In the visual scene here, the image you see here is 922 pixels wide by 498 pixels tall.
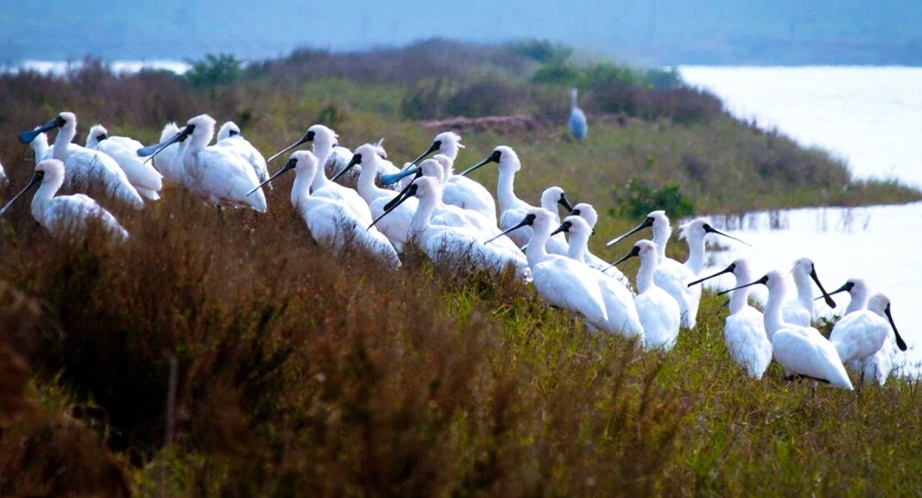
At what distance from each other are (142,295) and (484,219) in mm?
5577

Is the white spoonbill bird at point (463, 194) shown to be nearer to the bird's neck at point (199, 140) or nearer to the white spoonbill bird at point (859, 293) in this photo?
the bird's neck at point (199, 140)

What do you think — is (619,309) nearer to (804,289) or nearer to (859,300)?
(804,289)

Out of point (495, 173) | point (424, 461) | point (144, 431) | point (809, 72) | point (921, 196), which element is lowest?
point (809, 72)

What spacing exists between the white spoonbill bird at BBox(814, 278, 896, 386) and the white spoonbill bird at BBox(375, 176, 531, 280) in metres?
2.46

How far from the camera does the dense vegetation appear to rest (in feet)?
12.9

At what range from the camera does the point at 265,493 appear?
3.70 meters

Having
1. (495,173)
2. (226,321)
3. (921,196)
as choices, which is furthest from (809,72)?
(226,321)

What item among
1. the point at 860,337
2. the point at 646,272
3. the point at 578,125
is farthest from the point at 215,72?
the point at 860,337

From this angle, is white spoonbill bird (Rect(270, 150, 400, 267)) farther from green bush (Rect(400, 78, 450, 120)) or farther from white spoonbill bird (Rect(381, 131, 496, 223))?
green bush (Rect(400, 78, 450, 120))

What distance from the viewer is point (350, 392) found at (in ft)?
13.4

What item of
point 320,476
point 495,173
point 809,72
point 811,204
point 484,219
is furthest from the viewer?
point 809,72

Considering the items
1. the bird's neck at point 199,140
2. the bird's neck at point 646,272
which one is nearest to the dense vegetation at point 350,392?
the bird's neck at point 646,272

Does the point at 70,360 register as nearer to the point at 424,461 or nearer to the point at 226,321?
the point at 226,321

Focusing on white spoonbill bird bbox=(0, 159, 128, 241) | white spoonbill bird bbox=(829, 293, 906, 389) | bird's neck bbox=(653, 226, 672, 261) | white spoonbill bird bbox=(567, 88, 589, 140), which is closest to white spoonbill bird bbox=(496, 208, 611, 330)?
white spoonbill bird bbox=(829, 293, 906, 389)
